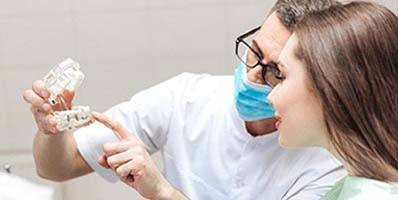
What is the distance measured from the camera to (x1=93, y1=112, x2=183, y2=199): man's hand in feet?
3.24

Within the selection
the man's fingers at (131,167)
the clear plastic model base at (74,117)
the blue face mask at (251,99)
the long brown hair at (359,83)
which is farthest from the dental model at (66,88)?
the long brown hair at (359,83)

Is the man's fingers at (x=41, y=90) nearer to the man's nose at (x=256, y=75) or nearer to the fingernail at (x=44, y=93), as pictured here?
the fingernail at (x=44, y=93)

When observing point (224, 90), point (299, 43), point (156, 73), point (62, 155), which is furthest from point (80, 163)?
point (299, 43)

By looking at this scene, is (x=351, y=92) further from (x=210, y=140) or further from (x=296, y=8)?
(x=210, y=140)

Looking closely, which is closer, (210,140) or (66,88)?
(66,88)

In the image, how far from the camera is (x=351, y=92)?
79 cm

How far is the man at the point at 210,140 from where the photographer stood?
1049 mm

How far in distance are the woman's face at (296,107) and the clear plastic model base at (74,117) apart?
1.08 feet

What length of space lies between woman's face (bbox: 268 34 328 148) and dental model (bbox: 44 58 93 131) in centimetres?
34

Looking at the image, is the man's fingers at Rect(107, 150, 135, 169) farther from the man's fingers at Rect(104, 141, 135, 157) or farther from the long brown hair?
the long brown hair

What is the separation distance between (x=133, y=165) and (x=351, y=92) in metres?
0.37

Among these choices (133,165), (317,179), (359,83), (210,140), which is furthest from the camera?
(210,140)

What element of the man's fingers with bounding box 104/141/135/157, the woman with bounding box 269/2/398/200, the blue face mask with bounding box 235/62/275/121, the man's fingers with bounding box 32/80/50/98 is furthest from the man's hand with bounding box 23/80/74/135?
the woman with bounding box 269/2/398/200

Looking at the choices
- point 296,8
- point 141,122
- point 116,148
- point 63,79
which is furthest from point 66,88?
point 296,8
